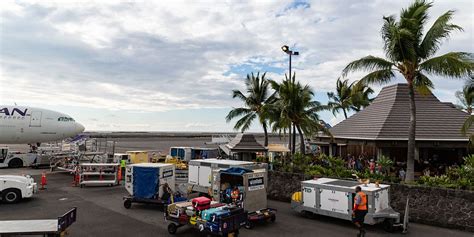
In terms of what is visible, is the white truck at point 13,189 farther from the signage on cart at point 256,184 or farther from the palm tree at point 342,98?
the palm tree at point 342,98

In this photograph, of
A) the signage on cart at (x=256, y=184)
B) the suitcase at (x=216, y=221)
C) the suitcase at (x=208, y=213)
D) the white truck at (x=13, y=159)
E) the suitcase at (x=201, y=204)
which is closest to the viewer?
the suitcase at (x=216, y=221)

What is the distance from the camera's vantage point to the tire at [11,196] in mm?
17625

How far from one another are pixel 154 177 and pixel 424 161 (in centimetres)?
2152

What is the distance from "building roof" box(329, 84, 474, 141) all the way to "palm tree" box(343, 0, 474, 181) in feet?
24.8

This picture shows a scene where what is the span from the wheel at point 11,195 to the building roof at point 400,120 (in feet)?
75.6

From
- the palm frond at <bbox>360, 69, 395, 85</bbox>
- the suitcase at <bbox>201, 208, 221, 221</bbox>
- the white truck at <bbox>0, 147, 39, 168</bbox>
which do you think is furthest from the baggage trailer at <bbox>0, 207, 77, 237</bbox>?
the white truck at <bbox>0, 147, 39, 168</bbox>

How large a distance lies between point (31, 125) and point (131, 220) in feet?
81.3

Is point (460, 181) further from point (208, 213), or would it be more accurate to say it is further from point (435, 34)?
point (208, 213)

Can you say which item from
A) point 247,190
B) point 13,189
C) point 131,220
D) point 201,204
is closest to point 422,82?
point 247,190

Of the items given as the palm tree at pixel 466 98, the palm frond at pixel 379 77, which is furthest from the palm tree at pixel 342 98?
the palm frond at pixel 379 77

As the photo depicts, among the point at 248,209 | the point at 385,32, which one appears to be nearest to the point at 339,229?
the point at 248,209

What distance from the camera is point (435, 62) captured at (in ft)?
54.2

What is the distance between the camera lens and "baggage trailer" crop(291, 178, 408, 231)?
44.3ft

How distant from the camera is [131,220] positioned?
14.8 meters
